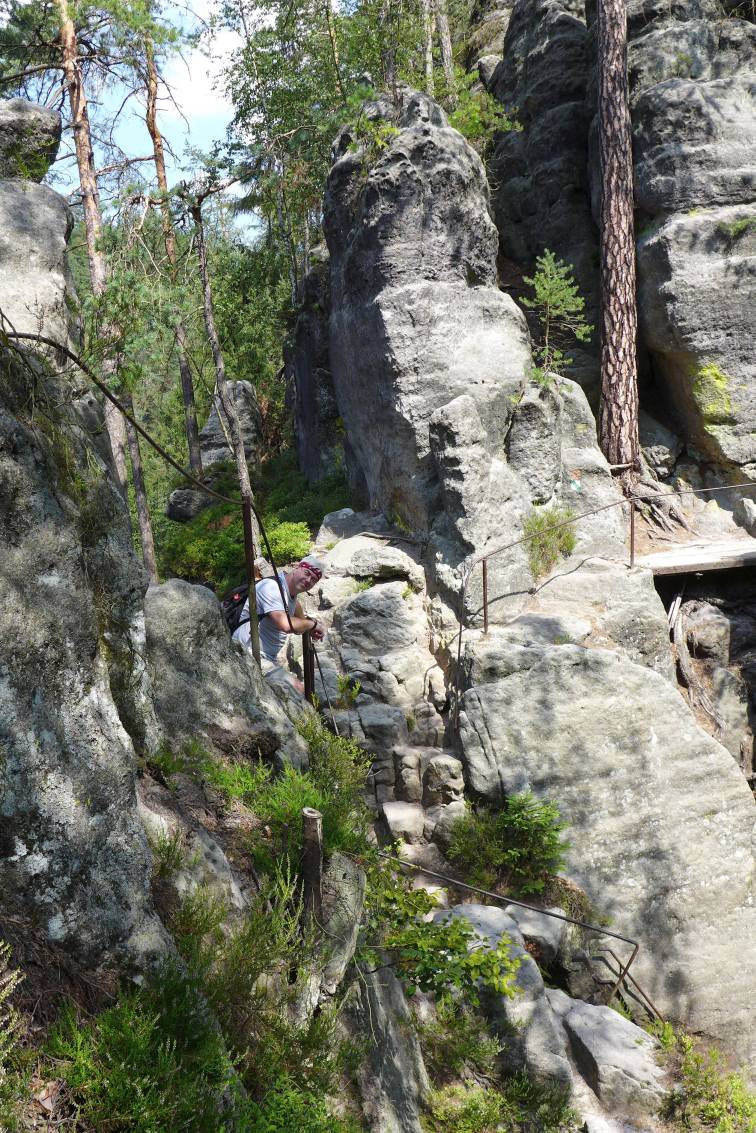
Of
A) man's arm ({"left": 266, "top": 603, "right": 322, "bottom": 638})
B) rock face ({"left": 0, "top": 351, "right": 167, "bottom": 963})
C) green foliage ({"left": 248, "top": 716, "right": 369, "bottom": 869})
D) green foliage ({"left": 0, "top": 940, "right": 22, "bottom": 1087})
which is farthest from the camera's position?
man's arm ({"left": 266, "top": 603, "right": 322, "bottom": 638})

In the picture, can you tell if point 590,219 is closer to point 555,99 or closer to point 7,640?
point 555,99

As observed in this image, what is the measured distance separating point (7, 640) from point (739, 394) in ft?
43.6

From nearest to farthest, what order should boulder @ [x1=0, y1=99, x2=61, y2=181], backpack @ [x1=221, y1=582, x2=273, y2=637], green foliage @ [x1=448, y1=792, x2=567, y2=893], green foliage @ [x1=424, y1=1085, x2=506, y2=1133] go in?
green foliage @ [x1=424, y1=1085, x2=506, y2=1133]
boulder @ [x1=0, y1=99, x2=61, y2=181]
backpack @ [x1=221, y1=582, x2=273, y2=637]
green foliage @ [x1=448, y1=792, x2=567, y2=893]

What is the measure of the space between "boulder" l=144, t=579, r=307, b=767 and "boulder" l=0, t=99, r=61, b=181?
3625 mm

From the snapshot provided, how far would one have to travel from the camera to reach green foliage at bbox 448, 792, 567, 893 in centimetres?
858

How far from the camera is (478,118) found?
14570 millimetres

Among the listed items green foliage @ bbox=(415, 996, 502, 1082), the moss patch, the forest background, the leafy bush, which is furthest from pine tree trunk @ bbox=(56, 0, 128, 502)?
the moss patch

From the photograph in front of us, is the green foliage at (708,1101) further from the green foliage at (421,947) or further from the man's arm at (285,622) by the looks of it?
the man's arm at (285,622)

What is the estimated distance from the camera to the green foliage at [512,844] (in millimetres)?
8578

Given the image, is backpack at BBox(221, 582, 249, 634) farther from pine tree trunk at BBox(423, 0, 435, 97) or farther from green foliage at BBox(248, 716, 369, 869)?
pine tree trunk at BBox(423, 0, 435, 97)

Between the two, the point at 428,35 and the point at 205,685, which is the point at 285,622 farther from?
the point at 428,35

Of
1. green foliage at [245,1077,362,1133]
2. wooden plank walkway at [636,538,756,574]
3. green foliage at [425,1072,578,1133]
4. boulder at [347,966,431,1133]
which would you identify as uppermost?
wooden plank walkway at [636,538,756,574]

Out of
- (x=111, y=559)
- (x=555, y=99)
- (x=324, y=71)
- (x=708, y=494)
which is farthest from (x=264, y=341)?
(x=111, y=559)

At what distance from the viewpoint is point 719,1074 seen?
798 centimetres
